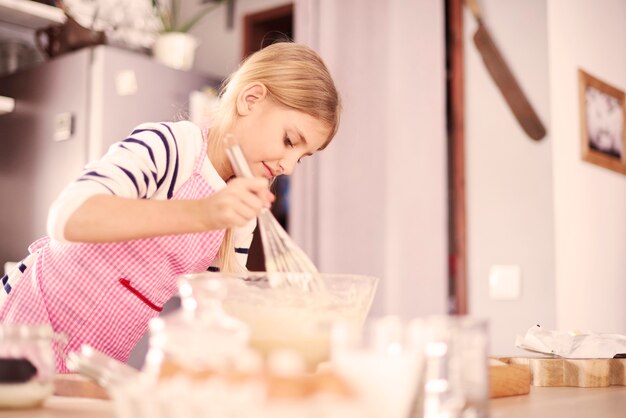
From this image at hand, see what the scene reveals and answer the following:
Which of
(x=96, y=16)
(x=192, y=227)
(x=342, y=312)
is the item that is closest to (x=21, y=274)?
(x=192, y=227)

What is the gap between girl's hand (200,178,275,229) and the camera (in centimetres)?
87

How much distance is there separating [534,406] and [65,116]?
2.25 metres

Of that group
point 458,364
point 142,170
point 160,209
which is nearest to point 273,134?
point 142,170

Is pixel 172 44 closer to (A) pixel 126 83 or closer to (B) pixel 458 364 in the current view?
(A) pixel 126 83

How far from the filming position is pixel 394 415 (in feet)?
1.70

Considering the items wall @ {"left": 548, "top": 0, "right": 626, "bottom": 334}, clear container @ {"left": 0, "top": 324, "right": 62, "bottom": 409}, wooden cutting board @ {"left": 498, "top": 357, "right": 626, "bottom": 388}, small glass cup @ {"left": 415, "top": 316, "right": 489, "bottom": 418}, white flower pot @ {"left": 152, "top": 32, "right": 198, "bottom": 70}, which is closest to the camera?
small glass cup @ {"left": 415, "top": 316, "right": 489, "bottom": 418}

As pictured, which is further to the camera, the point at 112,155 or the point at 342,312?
the point at 112,155

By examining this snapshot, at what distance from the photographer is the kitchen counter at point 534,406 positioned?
67cm

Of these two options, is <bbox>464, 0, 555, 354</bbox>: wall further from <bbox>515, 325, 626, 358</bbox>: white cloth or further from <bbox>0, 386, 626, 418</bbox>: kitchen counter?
<bbox>0, 386, 626, 418</bbox>: kitchen counter

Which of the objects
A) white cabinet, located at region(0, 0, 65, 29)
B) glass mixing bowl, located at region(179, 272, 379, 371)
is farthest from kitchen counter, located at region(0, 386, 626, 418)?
white cabinet, located at region(0, 0, 65, 29)

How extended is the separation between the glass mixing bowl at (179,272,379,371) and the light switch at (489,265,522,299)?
1722 millimetres

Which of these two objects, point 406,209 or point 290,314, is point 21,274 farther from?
point 406,209

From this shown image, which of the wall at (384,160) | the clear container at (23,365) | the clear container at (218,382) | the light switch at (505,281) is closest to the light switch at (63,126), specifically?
the wall at (384,160)

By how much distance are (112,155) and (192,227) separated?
190mm
